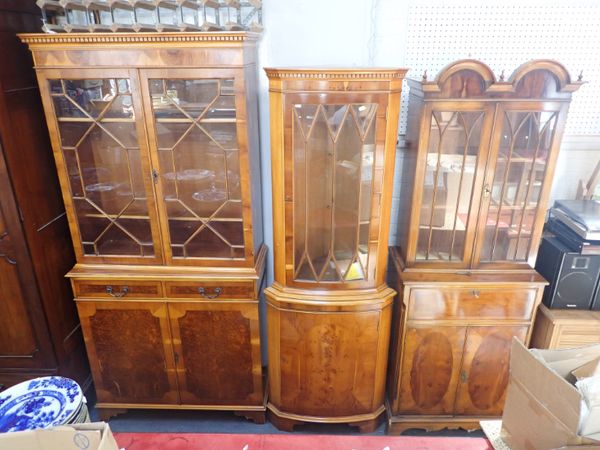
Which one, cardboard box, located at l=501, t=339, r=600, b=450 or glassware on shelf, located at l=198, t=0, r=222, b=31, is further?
glassware on shelf, located at l=198, t=0, r=222, b=31

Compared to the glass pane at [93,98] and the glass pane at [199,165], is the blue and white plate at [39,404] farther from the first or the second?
the glass pane at [93,98]

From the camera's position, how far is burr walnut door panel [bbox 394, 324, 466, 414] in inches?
82.8

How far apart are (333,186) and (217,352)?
3.43 ft

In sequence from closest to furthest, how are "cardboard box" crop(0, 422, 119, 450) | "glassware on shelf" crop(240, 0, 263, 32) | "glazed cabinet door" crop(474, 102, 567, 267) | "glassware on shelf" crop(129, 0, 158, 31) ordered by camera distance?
"cardboard box" crop(0, 422, 119, 450) < "glassware on shelf" crop(129, 0, 158, 31) < "glazed cabinet door" crop(474, 102, 567, 267) < "glassware on shelf" crop(240, 0, 263, 32)

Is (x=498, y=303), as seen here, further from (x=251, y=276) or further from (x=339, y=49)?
(x=339, y=49)

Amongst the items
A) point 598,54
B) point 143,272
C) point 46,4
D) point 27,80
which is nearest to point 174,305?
A: point 143,272

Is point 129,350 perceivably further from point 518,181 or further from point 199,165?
point 518,181

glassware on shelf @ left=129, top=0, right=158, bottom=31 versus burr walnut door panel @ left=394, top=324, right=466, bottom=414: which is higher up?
glassware on shelf @ left=129, top=0, right=158, bottom=31

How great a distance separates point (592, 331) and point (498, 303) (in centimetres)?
45

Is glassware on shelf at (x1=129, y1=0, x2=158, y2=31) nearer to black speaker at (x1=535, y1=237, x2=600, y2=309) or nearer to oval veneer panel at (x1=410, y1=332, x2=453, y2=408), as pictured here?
oval veneer panel at (x1=410, y1=332, x2=453, y2=408)

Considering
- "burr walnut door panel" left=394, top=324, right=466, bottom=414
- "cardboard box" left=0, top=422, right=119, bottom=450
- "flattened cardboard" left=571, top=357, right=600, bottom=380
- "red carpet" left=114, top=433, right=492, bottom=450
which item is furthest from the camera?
"burr walnut door panel" left=394, top=324, right=466, bottom=414

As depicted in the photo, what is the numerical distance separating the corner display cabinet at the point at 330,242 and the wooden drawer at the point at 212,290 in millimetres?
112

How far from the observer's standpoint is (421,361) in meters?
2.15

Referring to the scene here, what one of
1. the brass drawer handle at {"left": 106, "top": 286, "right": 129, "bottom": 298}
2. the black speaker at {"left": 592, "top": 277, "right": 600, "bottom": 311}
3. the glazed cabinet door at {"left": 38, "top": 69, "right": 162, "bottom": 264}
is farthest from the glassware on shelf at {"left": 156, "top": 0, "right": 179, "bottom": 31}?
the black speaker at {"left": 592, "top": 277, "right": 600, "bottom": 311}
